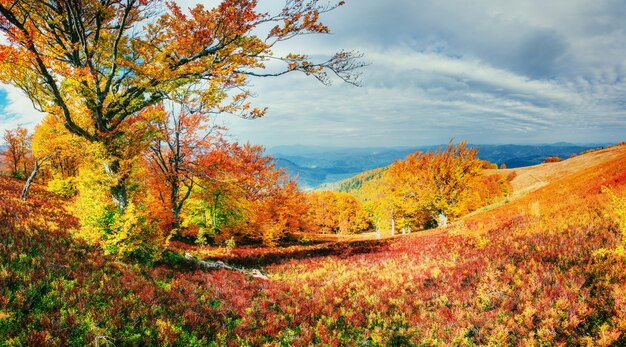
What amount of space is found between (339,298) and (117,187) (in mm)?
8537

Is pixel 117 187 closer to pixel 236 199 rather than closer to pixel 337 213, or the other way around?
pixel 236 199

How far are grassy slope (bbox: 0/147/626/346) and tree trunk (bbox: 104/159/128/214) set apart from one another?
167 centimetres

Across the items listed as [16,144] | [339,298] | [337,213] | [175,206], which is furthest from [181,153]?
[337,213]

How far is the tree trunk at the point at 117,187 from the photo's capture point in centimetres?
980

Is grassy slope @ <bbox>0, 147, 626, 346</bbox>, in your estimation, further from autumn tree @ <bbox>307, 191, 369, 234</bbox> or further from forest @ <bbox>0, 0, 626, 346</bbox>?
autumn tree @ <bbox>307, 191, 369, 234</bbox>

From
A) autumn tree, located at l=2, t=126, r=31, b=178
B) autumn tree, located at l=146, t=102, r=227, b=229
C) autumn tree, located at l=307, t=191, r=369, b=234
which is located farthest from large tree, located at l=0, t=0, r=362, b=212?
autumn tree, located at l=307, t=191, r=369, b=234

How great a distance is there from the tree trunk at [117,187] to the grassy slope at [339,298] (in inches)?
65.8

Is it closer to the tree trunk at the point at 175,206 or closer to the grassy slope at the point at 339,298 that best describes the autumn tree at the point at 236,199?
the tree trunk at the point at 175,206

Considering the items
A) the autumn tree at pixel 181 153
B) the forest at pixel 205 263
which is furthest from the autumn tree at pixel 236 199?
the forest at pixel 205 263

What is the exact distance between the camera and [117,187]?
32.7ft

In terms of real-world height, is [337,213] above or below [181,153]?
below

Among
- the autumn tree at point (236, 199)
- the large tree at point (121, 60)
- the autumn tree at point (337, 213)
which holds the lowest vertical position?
the autumn tree at point (337, 213)

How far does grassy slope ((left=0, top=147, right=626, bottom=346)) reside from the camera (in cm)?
507

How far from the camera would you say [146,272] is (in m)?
8.65
